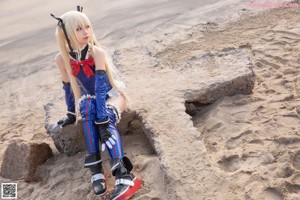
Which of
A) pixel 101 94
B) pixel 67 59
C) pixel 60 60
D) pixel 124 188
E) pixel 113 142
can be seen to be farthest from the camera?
pixel 60 60

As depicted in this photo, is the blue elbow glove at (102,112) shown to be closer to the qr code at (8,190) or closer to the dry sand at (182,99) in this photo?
the dry sand at (182,99)

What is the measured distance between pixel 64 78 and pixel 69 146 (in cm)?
60

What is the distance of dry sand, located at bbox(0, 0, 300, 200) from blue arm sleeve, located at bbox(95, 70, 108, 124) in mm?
437

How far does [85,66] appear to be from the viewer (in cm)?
314

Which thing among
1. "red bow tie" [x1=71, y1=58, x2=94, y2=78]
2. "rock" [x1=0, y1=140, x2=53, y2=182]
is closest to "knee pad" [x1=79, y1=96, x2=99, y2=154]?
"red bow tie" [x1=71, y1=58, x2=94, y2=78]

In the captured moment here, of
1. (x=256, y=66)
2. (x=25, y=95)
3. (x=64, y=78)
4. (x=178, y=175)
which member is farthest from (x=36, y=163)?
(x=256, y=66)

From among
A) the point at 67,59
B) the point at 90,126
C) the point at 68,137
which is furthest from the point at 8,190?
the point at 67,59

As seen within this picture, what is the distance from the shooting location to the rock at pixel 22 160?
3355 millimetres

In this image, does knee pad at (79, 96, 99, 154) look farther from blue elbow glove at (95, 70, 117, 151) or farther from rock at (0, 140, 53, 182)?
rock at (0, 140, 53, 182)

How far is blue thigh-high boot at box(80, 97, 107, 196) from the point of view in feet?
9.32

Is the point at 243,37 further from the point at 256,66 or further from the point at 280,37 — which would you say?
the point at 256,66

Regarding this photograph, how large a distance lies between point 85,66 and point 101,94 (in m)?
0.29

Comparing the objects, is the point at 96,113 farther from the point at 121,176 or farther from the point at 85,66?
the point at 121,176

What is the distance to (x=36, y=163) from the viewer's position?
343 centimetres
